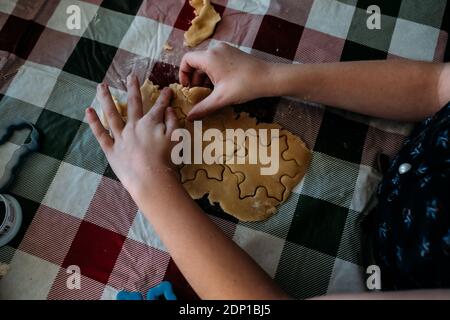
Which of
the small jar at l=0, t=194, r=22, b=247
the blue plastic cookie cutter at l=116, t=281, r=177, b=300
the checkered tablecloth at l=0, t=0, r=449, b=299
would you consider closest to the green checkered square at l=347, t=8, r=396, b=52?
the checkered tablecloth at l=0, t=0, r=449, b=299

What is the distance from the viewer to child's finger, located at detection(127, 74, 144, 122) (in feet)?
2.48

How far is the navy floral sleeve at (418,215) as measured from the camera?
1.84 ft

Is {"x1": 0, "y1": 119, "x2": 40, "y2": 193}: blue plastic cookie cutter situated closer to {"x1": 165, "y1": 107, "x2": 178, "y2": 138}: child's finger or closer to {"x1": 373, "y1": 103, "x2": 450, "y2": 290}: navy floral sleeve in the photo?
{"x1": 165, "y1": 107, "x2": 178, "y2": 138}: child's finger

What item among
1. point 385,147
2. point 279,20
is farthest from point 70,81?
point 385,147

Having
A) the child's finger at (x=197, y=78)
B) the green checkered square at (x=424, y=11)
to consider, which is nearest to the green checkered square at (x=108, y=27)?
the child's finger at (x=197, y=78)

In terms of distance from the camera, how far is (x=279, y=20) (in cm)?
94

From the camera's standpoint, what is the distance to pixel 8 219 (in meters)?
0.72

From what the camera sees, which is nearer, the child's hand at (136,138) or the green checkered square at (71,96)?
the child's hand at (136,138)

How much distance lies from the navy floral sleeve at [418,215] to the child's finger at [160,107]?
430 millimetres

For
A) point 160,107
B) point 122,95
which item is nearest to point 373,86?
point 160,107

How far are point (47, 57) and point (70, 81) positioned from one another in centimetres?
9

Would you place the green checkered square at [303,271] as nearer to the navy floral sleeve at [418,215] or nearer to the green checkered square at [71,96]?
the navy floral sleeve at [418,215]

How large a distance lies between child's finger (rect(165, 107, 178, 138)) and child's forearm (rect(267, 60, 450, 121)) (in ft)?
0.64

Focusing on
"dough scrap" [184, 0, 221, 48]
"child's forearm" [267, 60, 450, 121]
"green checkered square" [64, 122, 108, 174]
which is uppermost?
"dough scrap" [184, 0, 221, 48]
